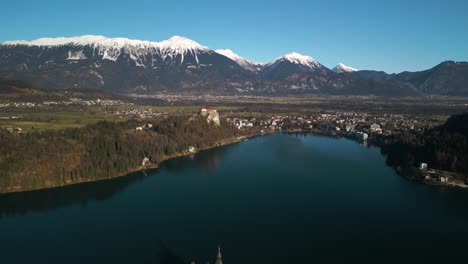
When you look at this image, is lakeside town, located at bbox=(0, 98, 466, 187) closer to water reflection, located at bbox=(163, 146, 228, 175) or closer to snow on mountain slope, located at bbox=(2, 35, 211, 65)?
water reflection, located at bbox=(163, 146, 228, 175)

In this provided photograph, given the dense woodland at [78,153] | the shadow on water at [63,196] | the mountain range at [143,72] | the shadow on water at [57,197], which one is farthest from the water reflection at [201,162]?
the mountain range at [143,72]

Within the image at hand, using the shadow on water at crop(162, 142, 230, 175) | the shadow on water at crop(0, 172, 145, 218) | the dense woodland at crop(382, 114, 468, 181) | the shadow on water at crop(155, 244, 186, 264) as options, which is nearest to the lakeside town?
the shadow on water at crop(162, 142, 230, 175)

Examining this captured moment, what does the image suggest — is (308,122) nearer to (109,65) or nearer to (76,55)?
(109,65)

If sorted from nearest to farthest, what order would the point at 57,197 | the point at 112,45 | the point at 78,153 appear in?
the point at 57,197
the point at 78,153
the point at 112,45

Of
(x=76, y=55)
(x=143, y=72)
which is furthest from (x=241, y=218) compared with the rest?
(x=76, y=55)

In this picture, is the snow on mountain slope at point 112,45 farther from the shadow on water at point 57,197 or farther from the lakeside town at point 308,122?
the shadow on water at point 57,197

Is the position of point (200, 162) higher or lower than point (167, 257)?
higher

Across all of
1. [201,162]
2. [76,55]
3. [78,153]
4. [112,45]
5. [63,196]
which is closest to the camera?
[63,196]
